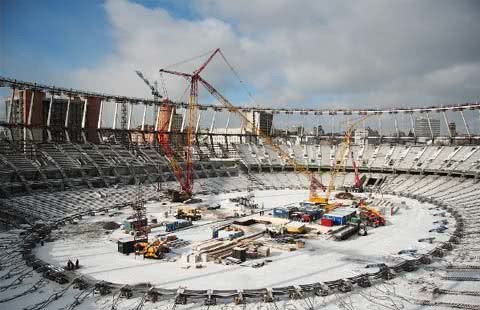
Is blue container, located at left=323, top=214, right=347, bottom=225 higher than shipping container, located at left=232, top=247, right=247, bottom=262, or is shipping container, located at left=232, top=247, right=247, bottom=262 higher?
blue container, located at left=323, top=214, right=347, bottom=225

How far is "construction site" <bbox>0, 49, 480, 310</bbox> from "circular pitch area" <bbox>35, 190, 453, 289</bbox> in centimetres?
17

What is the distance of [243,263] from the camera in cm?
2756

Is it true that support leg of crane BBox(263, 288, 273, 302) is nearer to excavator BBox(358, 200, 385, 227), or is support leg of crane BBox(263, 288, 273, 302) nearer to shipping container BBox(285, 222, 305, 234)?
shipping container BBox(285, 222, 305, 234)

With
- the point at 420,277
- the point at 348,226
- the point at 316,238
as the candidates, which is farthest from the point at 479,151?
the point at 420,277

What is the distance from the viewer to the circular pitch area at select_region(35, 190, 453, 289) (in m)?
24.4

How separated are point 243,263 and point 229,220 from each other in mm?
15670

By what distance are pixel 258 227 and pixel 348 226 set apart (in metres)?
9.23

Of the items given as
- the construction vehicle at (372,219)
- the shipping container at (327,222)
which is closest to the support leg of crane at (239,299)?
the shipping container at (327,222)

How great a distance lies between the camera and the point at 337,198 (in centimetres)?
5922

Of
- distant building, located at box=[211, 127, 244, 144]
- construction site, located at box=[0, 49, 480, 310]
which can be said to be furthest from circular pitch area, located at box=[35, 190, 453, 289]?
distant building, located at box=[211, 127, 244, 144]

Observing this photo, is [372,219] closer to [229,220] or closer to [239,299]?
[229,220]

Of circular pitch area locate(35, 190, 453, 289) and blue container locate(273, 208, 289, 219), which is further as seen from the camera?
blue container locate(273, 208, 289, 219)

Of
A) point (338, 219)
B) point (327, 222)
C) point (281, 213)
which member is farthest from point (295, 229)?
point (281, 213)

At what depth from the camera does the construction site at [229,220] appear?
2161cm
